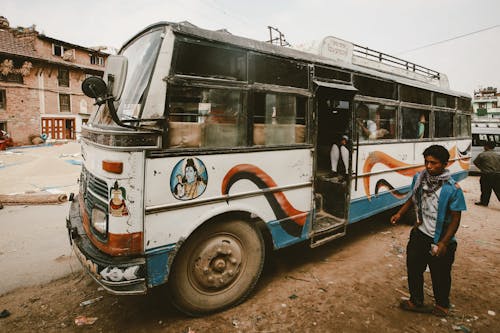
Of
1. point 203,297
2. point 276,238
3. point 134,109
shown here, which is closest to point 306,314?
point 276,238

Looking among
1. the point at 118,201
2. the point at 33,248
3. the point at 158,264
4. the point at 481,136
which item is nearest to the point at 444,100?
the point at 158,264

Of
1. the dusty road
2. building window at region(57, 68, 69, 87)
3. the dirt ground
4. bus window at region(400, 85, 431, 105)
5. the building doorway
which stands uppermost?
building window at region(57, 68, 69, 87)

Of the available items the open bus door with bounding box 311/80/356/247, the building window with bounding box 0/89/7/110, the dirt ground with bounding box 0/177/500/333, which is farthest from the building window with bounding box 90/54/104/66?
the dirt ground with bounding box 0/177/500/333

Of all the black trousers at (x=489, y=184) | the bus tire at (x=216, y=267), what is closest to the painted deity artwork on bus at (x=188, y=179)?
the bus tire at (x=216, y=267)

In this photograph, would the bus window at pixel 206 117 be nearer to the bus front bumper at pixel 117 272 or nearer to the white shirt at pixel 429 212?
the bus front bumper at pixel 117 272

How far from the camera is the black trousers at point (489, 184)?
7.95m

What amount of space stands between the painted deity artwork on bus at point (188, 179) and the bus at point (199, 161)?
0.01 meters

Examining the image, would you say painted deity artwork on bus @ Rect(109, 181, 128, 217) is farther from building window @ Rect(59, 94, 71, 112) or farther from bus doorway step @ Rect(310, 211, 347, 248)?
building window @ Rect(59, 94, 71, 112)

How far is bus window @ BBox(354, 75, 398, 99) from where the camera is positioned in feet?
15.5

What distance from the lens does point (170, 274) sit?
9.76ft

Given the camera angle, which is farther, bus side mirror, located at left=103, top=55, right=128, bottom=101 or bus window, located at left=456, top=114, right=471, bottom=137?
bus window, located at left=456, top=114, right=471, bottom=137

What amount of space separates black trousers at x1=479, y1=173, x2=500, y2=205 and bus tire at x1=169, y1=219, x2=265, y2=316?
7.65 meters

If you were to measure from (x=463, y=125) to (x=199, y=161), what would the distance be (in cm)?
790

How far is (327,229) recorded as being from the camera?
4.41 m
